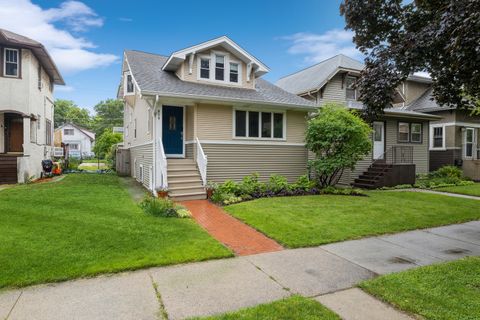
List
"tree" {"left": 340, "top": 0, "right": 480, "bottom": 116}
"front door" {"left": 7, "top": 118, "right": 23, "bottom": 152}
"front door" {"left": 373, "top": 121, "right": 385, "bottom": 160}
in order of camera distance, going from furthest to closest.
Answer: "front door" {"left": 373, "top": 121, "right": 385, "bottom": 160} < "front door" {"left": 7, "top": 118, "right": 23, "bottom": 152} < "tree" {"left": 340, "top": 0, "right": 480, "bottom": 116}

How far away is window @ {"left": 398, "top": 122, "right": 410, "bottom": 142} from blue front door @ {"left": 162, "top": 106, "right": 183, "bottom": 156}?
12.4 meters

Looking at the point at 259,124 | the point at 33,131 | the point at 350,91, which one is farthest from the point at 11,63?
the point at 350,91

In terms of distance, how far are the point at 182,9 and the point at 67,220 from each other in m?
13.4

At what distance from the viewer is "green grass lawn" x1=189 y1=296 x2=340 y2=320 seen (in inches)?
115

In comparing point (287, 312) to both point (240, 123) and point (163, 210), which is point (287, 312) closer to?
point (163, 210)

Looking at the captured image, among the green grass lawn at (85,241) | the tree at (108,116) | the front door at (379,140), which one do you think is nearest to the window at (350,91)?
the front door at (379,140)

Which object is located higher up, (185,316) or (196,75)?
(196,75)

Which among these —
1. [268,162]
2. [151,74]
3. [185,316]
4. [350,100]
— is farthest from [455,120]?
[185,316]

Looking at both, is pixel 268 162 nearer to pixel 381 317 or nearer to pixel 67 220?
pixel 67 220

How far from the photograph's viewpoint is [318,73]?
17.8 meters

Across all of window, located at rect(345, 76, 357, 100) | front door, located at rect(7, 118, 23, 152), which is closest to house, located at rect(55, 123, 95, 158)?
front door, located at rect(7, 118, 23, 152)

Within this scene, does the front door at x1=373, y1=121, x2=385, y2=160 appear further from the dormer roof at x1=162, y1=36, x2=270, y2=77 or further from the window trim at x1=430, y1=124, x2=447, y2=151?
the dormer roof at x1=162, y1=36, x2=270, y2=77

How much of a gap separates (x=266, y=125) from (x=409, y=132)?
9725mm

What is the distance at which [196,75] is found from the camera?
42.1 feet
